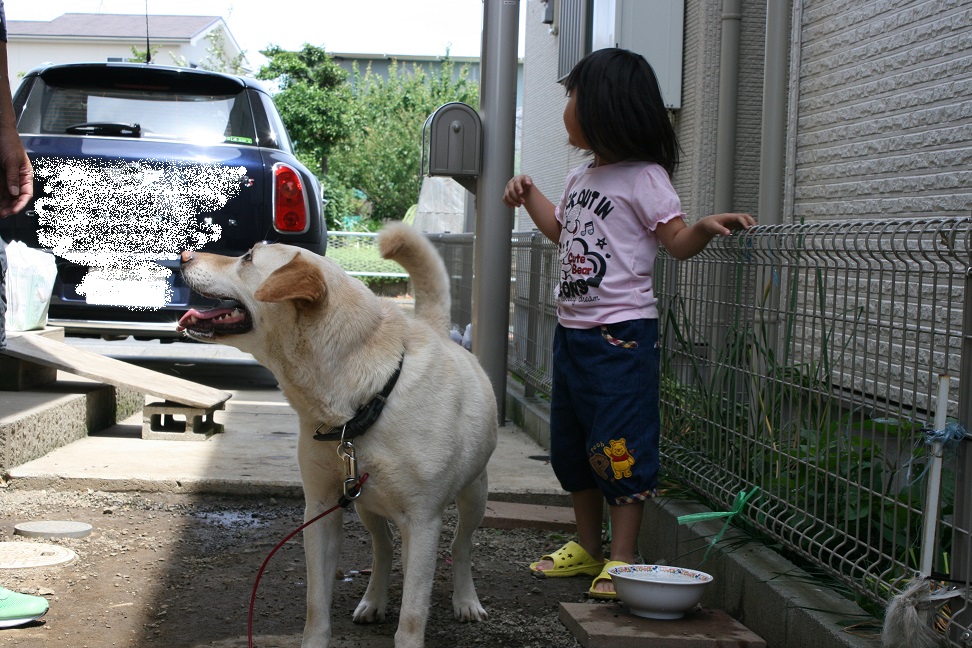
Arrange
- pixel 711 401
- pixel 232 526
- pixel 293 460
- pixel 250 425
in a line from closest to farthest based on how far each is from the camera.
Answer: pixel 711 401
pixel 232 526
pixel 293 460
pixel 250 425

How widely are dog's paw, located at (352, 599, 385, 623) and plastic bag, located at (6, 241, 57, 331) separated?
156 inches

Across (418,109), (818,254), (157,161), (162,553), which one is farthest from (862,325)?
(418,109)

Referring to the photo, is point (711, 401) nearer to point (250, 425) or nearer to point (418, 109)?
point (250, 425)

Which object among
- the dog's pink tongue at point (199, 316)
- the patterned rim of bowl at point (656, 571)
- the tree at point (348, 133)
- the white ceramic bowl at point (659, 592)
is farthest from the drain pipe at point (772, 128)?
the tree at point (348, 133)

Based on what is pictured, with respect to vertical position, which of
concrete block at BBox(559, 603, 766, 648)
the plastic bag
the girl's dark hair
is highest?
→ the girl's dark hair

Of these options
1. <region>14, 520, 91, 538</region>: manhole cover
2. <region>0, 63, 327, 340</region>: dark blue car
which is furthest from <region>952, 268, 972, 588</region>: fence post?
<region>0, 63, 327, 340</region>: dark blue car

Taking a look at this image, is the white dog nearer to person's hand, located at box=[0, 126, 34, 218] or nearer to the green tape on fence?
person's hand, located at box=[0, 126, 34, 218]

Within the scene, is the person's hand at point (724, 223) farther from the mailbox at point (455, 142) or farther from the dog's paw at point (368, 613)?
the mailbox at point (455, 142)

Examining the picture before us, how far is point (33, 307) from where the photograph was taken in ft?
21.0

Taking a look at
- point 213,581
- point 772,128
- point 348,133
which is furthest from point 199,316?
point 348,133

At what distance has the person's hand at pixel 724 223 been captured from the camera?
3189mm

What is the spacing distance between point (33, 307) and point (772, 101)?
4768 mm

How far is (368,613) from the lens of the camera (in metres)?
3.29

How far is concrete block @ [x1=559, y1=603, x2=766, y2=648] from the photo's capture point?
2828 millimetres
